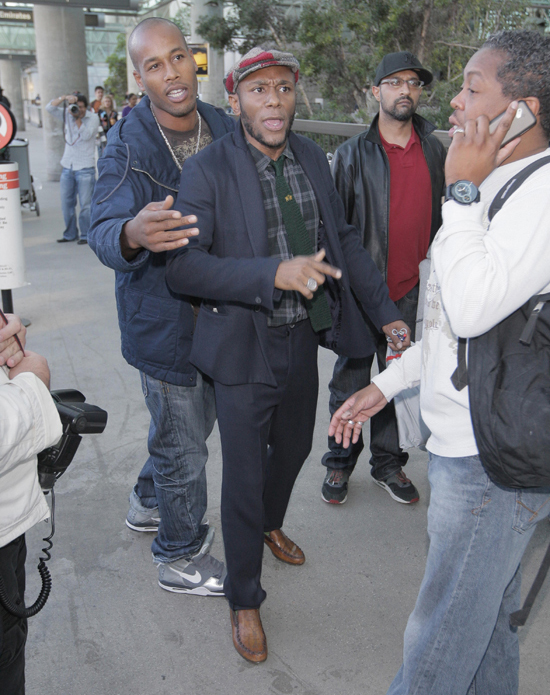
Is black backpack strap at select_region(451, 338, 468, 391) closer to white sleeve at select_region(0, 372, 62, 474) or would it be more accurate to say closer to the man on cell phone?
the man on cell phone

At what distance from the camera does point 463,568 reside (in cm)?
175

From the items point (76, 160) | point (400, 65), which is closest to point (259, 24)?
point (76, 160)

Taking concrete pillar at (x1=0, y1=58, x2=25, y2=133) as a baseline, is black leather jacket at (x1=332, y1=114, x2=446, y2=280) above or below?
below

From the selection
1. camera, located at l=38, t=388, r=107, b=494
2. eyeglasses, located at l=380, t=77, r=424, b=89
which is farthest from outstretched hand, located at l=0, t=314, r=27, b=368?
eyeglasses, located at l=380, t=77, r=424, b=89

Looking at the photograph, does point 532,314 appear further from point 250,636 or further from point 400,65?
point 400,65

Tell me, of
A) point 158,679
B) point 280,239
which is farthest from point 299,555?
point 280,239

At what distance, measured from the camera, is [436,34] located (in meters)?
11.0

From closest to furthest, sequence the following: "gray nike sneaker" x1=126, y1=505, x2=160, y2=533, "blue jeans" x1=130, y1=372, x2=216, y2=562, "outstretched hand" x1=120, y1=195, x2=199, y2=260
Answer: "outstretched hand" x1=120, y1=195, x2=199, y2=260, "blue jeans" x1=130, y1=372, x2=216, y2=562, "gray nike sneaker" x1=126, y1=505, x2=160, y2=533

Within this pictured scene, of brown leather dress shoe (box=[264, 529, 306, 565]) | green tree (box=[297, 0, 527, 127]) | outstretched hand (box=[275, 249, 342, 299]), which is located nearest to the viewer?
outstretched hand (box=[275, 249, 342, 299])

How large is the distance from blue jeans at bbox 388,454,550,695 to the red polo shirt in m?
→ 1.91

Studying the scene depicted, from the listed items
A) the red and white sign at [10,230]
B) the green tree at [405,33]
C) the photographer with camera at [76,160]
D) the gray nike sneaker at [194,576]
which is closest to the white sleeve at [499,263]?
the gray nike sneaker at [194,576]

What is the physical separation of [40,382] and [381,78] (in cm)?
284

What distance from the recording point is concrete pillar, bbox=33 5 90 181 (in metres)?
16.0

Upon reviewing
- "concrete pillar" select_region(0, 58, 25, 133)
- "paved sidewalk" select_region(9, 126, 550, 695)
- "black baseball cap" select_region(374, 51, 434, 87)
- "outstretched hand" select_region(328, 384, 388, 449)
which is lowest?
"paved sidewalk" select_region(9, 126, 550, 695)
